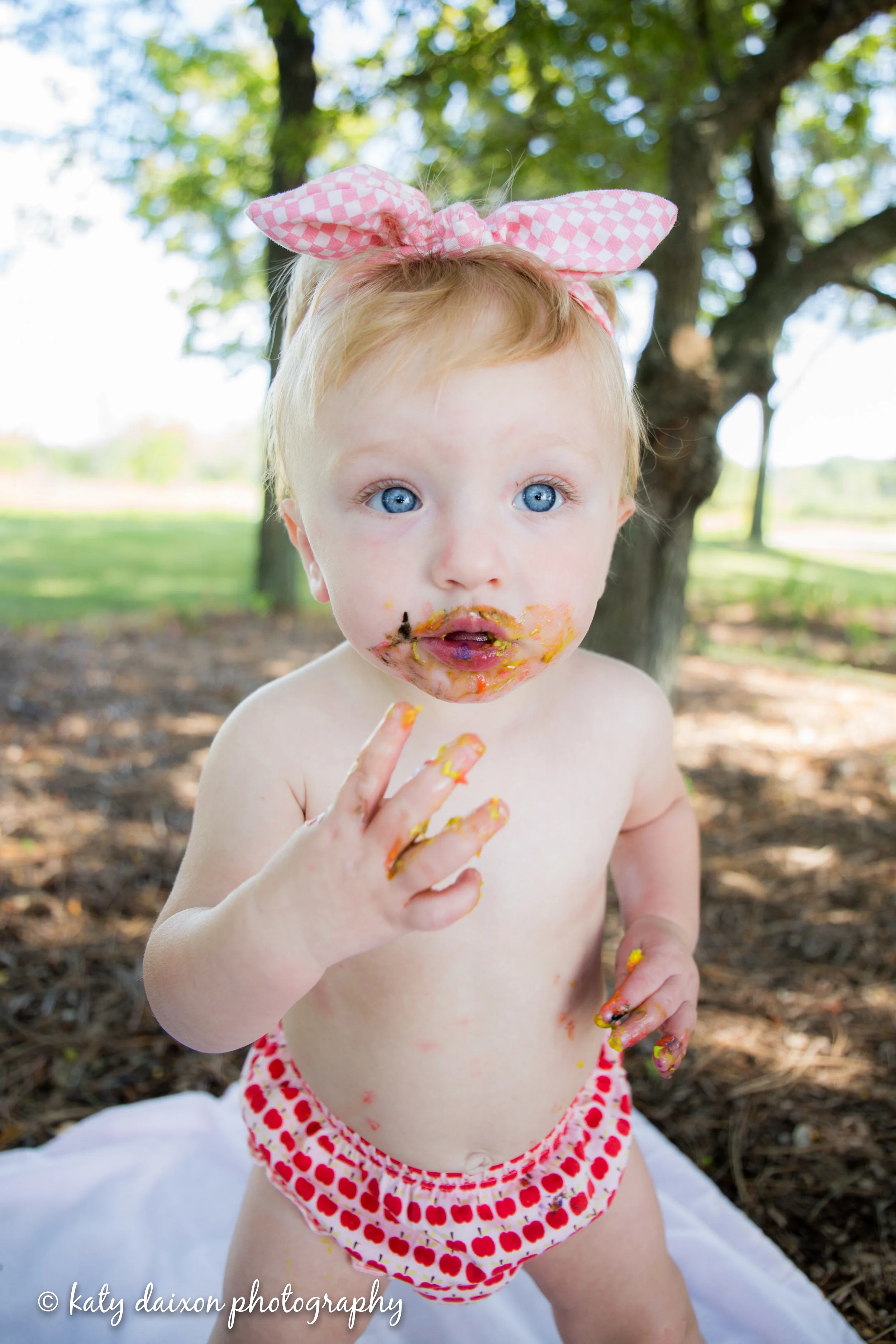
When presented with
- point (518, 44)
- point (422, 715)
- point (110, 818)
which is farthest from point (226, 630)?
point (422, 715)

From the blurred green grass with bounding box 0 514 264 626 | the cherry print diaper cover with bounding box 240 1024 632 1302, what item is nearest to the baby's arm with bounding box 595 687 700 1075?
the cherry print diaper cover with bounding box 240 1024 632 1302

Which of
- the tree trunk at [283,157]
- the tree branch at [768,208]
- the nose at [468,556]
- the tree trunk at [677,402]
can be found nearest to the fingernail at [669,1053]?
the nose at [468,556]

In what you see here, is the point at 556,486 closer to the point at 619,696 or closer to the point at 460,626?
the point at 460,626

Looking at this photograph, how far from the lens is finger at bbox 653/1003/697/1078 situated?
1258mm

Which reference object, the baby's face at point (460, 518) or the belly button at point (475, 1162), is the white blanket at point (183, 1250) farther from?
the baby's face at point (460, 518)

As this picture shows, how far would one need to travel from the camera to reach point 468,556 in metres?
1.05

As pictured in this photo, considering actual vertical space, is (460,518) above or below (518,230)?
below

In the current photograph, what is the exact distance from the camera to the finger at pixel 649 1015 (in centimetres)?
124

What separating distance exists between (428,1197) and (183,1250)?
35.1 inches

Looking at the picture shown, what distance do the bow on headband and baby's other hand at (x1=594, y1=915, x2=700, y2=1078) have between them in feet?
3.17

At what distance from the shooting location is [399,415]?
1.10 m

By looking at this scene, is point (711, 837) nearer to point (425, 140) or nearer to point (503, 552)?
point (503, 552)

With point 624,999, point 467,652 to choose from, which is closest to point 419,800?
point 467,652

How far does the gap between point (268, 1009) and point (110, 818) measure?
2863 mm
